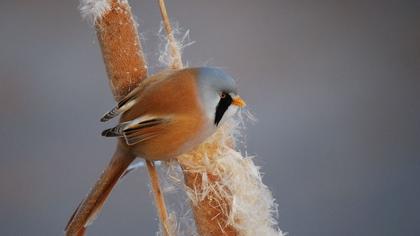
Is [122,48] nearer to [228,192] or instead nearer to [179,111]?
[179,111]

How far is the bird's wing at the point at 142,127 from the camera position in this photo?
0.77m

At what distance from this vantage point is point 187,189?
29.4 inches

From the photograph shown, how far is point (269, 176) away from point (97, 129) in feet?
1.79

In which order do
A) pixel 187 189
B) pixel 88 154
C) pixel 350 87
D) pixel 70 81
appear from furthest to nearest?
pixel 350 87
pixel 70 81
pixel 88 154
pixel 187 189

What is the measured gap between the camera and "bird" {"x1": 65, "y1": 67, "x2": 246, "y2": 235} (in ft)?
2.48

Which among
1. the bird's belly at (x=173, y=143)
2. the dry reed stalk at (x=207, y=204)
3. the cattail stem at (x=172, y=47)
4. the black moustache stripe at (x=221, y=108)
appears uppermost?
the cattail stem at (x=172, y=47)

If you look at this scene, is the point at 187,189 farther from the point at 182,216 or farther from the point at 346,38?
the point at 346,38

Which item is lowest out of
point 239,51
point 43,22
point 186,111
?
point 186,111

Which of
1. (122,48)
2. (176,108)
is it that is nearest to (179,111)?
(176,108)

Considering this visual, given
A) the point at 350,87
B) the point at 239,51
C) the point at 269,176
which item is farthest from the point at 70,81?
the point at 350,87

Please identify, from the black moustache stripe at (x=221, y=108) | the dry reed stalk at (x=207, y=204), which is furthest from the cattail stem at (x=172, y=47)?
the black moustache stripe at (x=221, y=108)

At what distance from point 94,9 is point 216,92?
186 millimetres

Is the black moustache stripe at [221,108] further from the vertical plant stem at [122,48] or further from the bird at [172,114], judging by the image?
the vertical plant stem at [122,48]


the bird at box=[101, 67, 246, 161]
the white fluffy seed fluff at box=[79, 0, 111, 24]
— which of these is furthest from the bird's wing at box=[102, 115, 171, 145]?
the white fluffy seed fluff at box=[79, 0, 111, 24]
